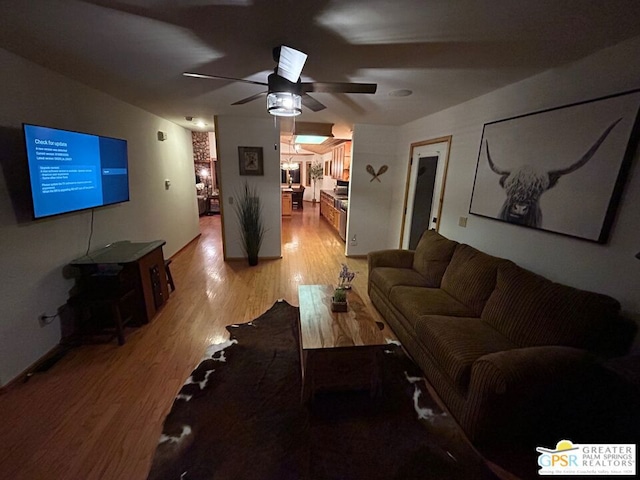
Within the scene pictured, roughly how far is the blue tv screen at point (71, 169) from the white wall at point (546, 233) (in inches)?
150

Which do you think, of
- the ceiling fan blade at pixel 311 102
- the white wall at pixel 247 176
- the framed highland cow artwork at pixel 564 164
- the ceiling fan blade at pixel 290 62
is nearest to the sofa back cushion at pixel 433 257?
the framed highland cow artwork at pixel 564 164

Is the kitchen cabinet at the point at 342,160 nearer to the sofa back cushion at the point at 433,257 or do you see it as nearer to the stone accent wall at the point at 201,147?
the sofa back cushion at the point at 433,257

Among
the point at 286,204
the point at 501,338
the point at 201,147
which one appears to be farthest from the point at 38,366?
the point at 201,147

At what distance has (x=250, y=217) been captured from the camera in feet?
14.3

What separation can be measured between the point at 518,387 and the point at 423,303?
943 mm

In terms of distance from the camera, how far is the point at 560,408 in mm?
1547

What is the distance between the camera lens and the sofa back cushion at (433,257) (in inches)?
109

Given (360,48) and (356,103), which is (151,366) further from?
(356,103)

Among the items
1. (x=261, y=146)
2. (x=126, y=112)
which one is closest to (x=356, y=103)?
(x=261, y=146)

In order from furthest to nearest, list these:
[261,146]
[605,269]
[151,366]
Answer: [261,146]
[151,366]
[605,269]

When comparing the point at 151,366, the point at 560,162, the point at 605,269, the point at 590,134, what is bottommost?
the point at 151,366

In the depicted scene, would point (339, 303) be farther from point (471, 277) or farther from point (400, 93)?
point (400, 93)

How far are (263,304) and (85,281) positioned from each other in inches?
67.9

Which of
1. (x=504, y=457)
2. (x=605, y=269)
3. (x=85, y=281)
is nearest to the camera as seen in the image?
(x=504, y=457)
